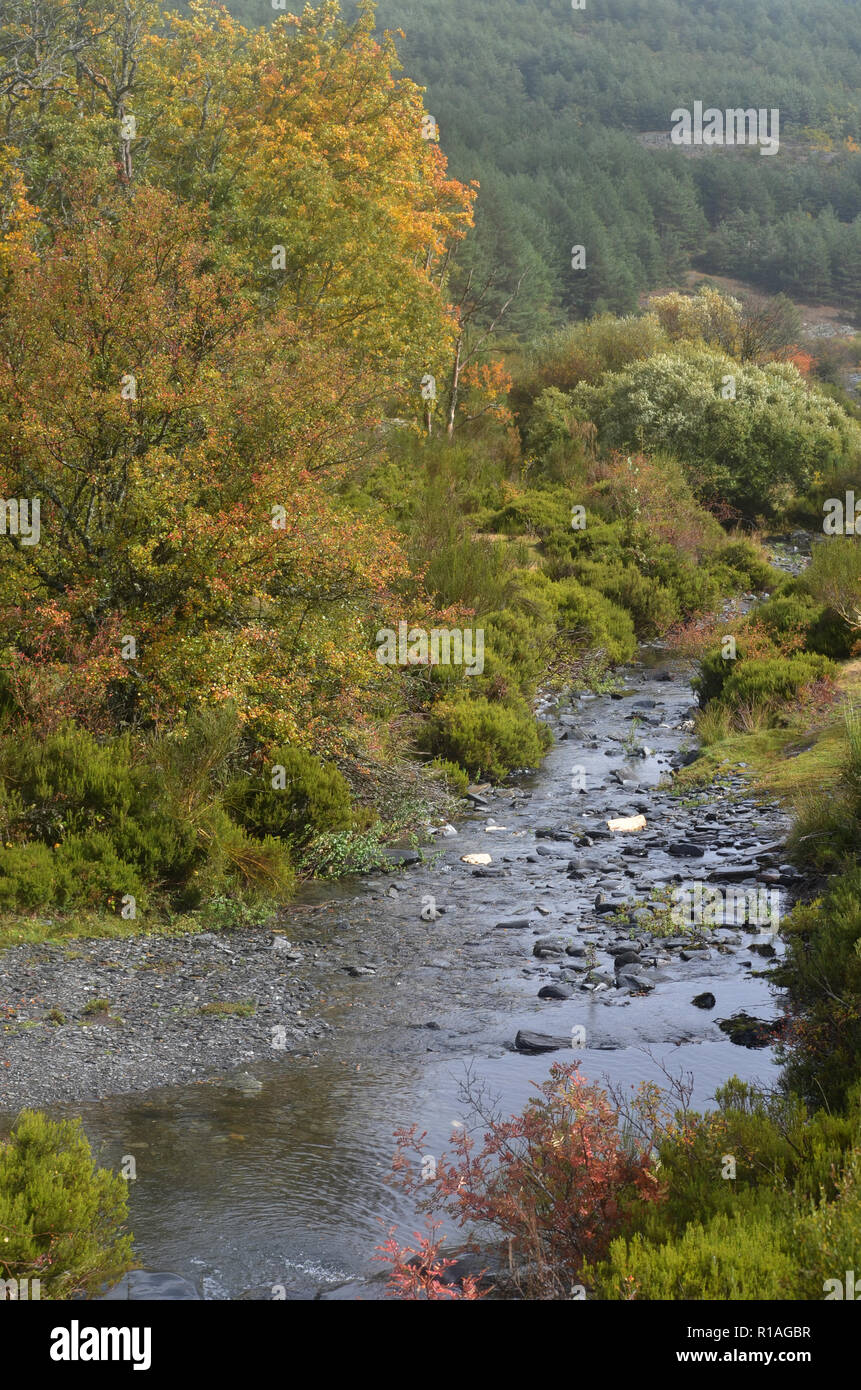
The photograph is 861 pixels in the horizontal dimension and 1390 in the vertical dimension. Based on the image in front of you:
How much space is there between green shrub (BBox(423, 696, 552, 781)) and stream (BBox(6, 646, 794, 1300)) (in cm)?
79

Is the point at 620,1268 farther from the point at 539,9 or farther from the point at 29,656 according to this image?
the point at 539,9

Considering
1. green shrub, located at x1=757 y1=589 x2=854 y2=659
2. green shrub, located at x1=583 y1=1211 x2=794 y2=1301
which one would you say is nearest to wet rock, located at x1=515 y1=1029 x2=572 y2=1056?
green shrub, located at x1=583 y1=1211 x2=794 y2=1301

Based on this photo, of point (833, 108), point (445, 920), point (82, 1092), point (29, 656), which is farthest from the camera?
point (833, 108)

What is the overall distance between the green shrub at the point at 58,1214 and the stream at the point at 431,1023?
199mm

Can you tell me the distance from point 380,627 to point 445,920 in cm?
449

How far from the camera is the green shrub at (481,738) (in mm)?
13812

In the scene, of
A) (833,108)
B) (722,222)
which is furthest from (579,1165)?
(833,108)

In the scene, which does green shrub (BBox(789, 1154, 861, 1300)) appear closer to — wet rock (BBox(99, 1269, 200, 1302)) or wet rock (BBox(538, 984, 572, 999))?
wet rock (BBox(99, 1269, 200, 1302))

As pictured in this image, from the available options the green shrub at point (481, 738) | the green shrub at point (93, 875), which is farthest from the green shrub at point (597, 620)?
the green shrub at point (93, 875)

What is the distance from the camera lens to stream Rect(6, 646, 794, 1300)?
5.26 m

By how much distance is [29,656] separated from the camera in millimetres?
10461

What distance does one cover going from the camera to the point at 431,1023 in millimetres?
7590

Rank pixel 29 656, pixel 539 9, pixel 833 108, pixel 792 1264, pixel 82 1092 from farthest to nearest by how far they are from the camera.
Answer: pixel 539 9 < pixel 833 108 < pixel 29 656 < pixel 82 1092 < pixel 792 1264

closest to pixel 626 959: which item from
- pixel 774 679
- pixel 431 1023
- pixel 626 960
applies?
pixel 626 960
